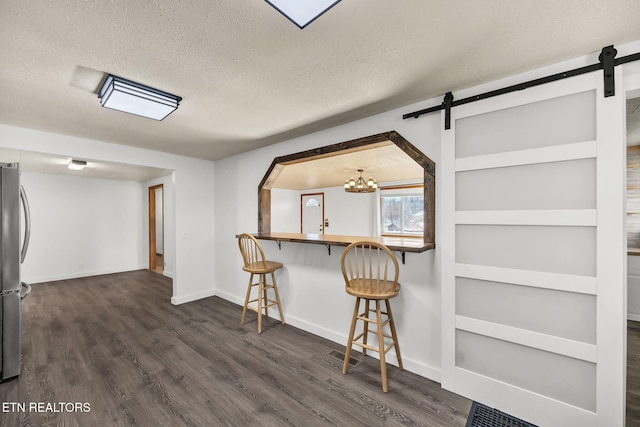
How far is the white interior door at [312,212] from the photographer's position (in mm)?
7980

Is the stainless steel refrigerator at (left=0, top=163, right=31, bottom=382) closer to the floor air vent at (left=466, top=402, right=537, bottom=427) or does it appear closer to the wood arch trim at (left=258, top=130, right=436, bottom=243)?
the wood arch trim at (left=258, top=130, right=436, bottom=243)

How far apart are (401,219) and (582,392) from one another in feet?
16.9

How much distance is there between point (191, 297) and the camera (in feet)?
13.9

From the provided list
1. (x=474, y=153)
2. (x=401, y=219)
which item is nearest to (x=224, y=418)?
(x=474, y=153)

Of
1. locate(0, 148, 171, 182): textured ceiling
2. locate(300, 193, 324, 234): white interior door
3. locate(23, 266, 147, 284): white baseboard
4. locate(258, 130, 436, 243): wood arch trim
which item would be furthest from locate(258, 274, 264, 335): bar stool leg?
locate(23, 266, 147, 284): white baseboard

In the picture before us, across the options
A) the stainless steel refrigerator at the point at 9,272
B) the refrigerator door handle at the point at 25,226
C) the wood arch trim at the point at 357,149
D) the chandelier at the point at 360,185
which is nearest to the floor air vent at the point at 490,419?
the wood arch trim at the point at 357,149

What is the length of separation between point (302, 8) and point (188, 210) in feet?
12.5

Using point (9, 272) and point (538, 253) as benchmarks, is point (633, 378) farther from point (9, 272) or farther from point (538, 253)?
point (9, 272)

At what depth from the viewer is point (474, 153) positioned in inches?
79.0

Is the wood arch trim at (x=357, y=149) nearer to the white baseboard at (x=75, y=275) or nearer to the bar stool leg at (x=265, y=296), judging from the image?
the bar stool leg at (x=265, y=296)

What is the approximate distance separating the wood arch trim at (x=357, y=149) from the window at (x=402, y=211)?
→ 12.8ft

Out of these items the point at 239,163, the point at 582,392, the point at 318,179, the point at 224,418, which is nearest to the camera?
the point at 582,392

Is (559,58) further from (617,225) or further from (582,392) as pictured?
(582,392)

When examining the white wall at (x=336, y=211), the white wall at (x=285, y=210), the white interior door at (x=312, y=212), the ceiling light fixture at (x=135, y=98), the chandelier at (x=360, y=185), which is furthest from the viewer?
the white interior door at (x=312, y=212)
